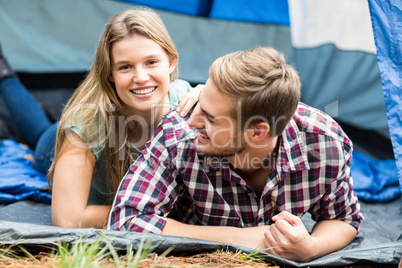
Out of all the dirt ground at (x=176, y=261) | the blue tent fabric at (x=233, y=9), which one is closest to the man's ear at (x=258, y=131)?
the dirt ground at (x=176, y=261)

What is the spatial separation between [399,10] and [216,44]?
162 centimetres

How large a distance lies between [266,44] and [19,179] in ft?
5.76

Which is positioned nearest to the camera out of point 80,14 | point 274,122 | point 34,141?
point 274,122

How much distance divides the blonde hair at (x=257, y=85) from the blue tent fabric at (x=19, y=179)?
103 centimetres

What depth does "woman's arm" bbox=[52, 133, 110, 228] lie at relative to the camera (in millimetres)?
1715

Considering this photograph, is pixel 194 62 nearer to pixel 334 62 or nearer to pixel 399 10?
pixel 334 62

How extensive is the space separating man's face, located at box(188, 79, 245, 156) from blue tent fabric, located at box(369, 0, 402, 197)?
1.77ft

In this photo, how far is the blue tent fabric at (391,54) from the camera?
168 cm

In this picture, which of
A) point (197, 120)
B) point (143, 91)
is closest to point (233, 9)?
point (143, 91)

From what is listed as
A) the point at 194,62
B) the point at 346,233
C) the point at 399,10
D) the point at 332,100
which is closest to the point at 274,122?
the point at 346,233

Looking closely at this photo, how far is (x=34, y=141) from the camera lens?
2.68m

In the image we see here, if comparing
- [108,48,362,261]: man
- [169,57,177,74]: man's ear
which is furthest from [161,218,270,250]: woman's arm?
[169,57,177,74]: man's ear

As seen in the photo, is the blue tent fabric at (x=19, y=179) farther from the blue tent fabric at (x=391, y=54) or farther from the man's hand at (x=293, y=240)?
the blue tent fabric at (x=391, y=54)

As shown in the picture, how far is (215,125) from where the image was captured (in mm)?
1493
